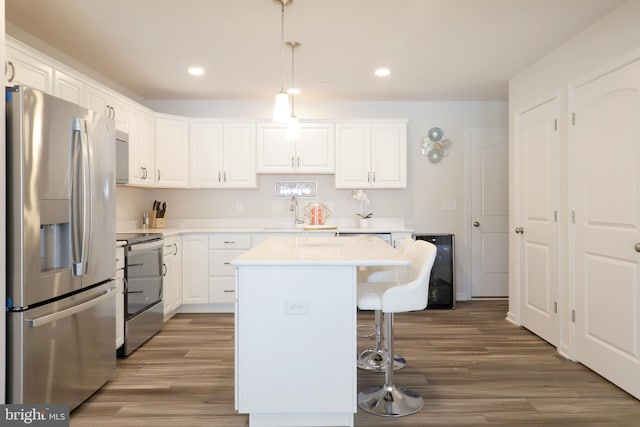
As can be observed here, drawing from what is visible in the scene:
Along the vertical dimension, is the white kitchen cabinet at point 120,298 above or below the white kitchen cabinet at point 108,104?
below

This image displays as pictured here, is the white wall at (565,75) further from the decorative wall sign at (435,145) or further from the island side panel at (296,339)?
the island side panel at (296,339)

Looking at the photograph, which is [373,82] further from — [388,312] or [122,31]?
[388,312]

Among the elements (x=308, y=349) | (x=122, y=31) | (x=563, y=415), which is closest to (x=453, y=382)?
(x=563, y=415)

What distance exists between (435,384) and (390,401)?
17.8 inches

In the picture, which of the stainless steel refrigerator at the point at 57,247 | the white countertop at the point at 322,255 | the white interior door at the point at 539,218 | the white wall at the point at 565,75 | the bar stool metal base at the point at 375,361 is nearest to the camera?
the stainless steel refrigerator at the point at 57,247

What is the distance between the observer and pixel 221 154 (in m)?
4.84

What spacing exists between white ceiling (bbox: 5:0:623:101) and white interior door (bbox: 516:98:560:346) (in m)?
0.59

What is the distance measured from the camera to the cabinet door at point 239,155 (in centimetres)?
484

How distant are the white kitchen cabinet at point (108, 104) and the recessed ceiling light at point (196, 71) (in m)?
0.67

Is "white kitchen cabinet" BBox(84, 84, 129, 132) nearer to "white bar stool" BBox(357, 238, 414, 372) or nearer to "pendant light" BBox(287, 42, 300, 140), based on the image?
"pendant light" BBox(287, 42, 300, 140)

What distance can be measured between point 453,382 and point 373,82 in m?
2.93

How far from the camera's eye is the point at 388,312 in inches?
92.1

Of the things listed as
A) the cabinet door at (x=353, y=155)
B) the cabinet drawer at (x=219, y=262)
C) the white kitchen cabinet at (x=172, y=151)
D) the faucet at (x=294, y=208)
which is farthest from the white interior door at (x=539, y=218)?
the white kitchen cabinet at (x=172, y=151)

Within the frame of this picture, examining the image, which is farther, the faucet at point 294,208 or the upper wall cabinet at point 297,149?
the faucet at point 294,208
